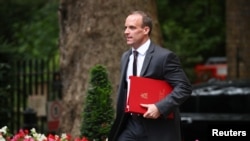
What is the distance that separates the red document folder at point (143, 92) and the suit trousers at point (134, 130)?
18cm

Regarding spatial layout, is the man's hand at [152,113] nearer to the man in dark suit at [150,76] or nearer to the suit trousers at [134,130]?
the man in dark suit at [150,76]

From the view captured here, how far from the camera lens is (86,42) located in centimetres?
1126

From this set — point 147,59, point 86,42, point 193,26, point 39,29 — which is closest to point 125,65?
point 147,59

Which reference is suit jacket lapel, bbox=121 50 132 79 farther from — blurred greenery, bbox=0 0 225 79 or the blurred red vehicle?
the blurred red vehicle

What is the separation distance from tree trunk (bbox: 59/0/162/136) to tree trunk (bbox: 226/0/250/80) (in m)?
8.29

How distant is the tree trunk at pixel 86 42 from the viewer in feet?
36.4

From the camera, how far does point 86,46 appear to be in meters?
11.3

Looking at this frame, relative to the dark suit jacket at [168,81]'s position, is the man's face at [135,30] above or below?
above

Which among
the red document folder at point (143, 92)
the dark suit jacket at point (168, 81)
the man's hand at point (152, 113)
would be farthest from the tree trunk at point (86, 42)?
the man's hand at point (152, 113)

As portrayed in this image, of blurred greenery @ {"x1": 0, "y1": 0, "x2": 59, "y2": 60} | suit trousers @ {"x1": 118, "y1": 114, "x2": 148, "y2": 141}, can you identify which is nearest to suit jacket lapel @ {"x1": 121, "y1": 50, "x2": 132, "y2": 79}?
suit trousers @ {"x1": 118, "y1": 114, "x2": 148, "y2": 141}

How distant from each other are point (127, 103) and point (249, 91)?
21.7ft
